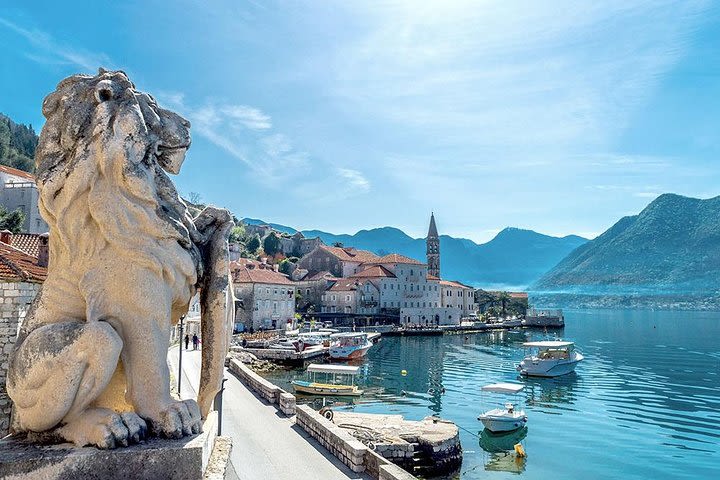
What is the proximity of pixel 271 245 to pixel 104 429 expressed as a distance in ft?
321

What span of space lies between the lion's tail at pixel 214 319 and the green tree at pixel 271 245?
96.0 m

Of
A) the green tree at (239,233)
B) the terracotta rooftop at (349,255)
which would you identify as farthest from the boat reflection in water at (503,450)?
the green tree at (239,233)

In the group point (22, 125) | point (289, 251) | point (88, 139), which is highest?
point (22, 125)

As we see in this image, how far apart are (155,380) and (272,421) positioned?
12.8m

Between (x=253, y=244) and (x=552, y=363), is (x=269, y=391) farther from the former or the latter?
(x=253, y=244)

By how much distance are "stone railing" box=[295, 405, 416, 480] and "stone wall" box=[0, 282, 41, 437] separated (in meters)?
6.46

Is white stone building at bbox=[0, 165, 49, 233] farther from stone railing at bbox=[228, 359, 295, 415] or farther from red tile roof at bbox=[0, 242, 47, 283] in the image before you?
red tile roof at bbox=[0, 242, 47, 283]

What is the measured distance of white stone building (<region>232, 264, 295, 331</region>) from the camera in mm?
57647

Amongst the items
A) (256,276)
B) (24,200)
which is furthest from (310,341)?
(24,200)

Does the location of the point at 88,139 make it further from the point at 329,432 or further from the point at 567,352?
the point at 567,352

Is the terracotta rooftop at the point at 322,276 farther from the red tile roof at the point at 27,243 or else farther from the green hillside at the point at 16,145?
the red tile roof at the point at 27,243

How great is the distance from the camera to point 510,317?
100062 mm

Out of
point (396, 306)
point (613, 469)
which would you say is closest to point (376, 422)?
point (613, 469)

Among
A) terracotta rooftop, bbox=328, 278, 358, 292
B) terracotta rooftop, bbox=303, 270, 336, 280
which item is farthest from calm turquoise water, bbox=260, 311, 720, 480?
terracotta rooftop, bbox=303, 270, 336, 280
